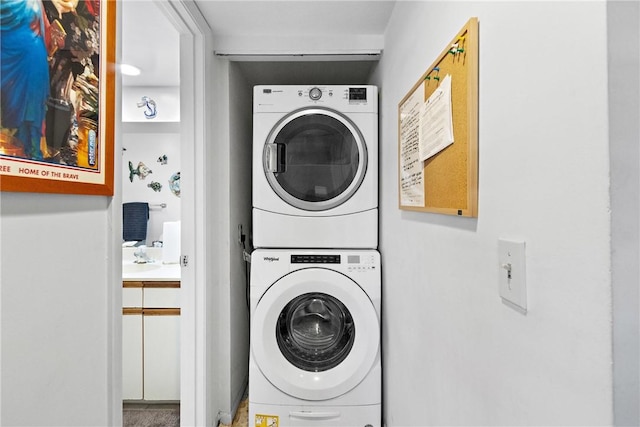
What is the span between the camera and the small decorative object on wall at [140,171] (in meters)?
2.72

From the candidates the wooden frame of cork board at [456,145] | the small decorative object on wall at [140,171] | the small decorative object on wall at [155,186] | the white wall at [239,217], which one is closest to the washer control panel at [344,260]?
the white wall at [239,217]

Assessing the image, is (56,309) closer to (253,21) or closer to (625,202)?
(625,202)

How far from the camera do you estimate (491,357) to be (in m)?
0.69

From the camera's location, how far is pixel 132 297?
2.08 meters

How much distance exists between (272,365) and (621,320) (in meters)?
1.53

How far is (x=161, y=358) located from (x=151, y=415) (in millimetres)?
341

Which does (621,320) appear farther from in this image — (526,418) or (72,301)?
(72,301)

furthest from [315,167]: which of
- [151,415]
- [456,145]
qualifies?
[151,415]

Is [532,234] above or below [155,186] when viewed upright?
below

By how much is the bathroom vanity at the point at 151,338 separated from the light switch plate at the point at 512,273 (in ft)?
6.29

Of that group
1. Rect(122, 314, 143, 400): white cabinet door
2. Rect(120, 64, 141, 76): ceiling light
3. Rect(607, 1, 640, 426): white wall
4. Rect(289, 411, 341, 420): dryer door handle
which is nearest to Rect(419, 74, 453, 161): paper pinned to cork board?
Rect(607, 1, 640, 426): white wall

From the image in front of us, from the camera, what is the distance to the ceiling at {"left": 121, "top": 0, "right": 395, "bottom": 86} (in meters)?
1.55

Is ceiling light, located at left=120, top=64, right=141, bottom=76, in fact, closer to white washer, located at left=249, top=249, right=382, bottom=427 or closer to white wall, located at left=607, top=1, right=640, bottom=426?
white washer, located at left=249, top=249, right=382, bottom=427

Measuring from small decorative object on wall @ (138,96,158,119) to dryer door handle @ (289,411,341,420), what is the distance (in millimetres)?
2355
